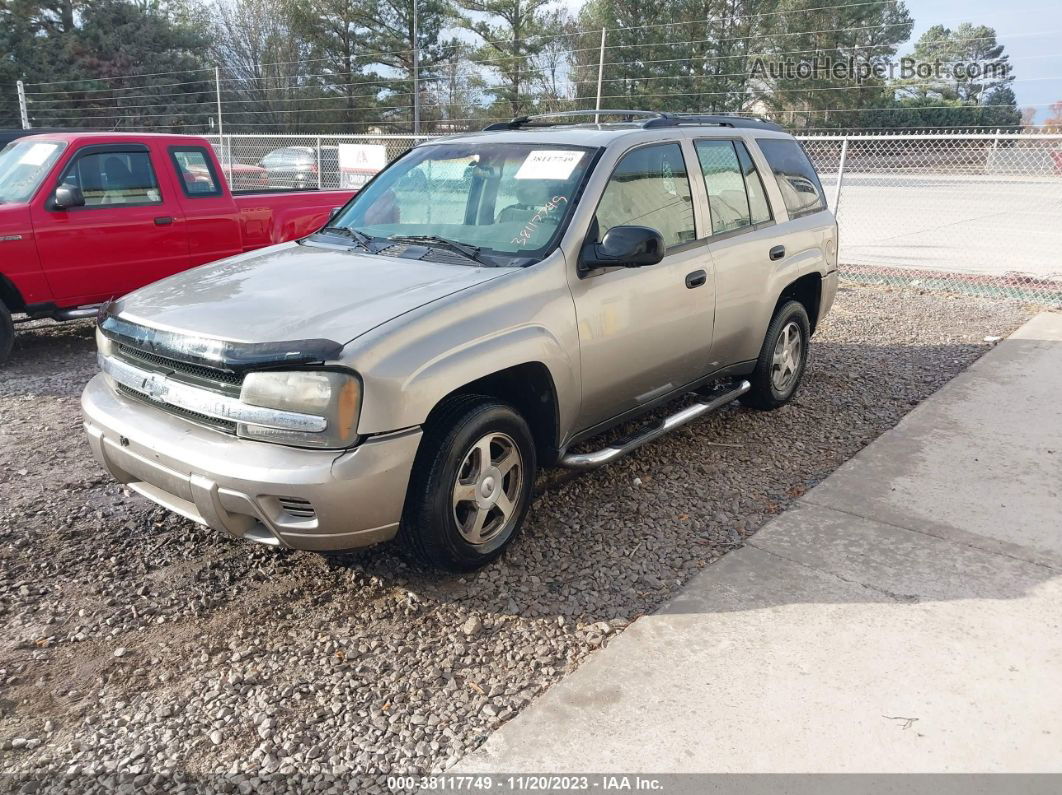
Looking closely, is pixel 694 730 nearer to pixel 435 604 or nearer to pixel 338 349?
pixel 435 604

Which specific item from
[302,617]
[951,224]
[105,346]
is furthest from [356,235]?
[951,224]

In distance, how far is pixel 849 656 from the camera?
119 inches

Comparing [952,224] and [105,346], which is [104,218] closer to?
[105,346]

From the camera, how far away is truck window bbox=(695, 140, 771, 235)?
4.68 metres

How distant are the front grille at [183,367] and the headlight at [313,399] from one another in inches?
4.7

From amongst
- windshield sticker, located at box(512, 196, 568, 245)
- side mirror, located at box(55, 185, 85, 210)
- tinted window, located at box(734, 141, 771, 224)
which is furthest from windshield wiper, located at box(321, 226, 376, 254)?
side mirror, located at box(55, 185, 85, 210)

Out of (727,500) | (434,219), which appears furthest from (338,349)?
(727,500)

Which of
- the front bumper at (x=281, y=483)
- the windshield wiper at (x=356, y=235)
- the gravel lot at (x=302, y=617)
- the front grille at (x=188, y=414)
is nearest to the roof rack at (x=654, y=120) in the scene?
the windshield wiper at (x=356, y=235)

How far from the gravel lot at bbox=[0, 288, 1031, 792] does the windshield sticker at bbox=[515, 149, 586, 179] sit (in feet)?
5.42

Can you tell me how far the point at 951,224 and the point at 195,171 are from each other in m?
15.4

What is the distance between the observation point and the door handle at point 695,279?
436 centimetres

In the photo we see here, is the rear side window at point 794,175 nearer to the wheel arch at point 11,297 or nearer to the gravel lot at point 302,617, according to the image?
the gravel lot at point 302,617

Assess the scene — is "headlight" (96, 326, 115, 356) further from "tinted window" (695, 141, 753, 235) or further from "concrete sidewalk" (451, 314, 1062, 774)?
"tinted window" (695, 141, 753, 235)

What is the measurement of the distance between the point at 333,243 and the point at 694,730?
9.51 ft
